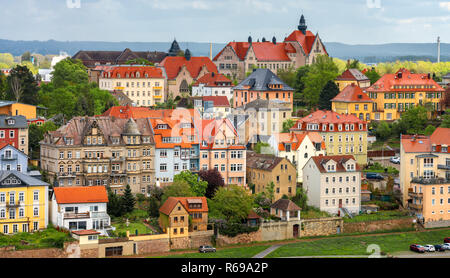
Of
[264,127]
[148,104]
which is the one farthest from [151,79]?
[264,127]

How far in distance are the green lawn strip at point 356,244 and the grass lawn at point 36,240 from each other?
1067cm

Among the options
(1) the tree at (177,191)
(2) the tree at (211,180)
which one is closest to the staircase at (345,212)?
(2) the tree at (211,180)

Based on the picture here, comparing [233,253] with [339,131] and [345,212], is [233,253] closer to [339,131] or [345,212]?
[345,212]

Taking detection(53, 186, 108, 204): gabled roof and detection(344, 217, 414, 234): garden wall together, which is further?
detection(344, 217, 414, 234): garden wall

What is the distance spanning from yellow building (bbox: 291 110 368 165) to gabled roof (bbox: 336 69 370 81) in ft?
81.3

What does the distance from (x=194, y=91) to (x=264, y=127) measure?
2513 cm

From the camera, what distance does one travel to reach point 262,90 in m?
71.4

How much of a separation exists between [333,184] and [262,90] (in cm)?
2599

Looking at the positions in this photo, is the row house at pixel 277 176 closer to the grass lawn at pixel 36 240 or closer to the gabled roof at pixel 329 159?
the gabled roof at pixel 329 159

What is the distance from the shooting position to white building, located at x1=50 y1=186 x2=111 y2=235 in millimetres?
38062

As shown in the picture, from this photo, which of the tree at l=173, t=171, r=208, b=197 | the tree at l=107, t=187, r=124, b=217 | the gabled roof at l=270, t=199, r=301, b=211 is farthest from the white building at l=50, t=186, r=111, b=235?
the gabled roof at l=270, t=199, r=301, b=211

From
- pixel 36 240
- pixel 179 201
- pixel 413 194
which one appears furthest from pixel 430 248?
pixel 36 240

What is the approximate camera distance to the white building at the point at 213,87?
81625 mm

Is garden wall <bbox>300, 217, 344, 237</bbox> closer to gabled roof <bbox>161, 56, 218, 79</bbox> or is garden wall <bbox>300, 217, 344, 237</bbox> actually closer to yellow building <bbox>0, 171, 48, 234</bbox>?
yellow building <bbox>0, 171, 48, 234</bbox>
